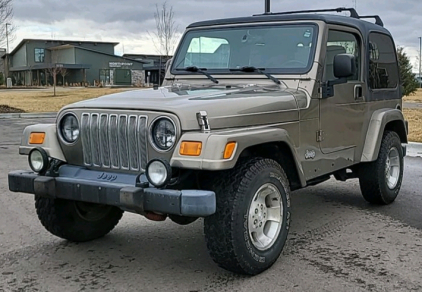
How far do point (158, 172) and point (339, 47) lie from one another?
267 centimetres

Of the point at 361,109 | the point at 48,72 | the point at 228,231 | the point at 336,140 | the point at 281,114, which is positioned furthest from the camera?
the point at 48,72

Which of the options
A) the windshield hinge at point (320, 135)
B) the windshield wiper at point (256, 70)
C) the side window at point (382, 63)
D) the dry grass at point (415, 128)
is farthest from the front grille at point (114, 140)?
the dry grass at point (415, 128)

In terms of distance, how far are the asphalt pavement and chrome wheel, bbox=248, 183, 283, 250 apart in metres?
0.26

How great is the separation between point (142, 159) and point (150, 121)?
0.94 feet

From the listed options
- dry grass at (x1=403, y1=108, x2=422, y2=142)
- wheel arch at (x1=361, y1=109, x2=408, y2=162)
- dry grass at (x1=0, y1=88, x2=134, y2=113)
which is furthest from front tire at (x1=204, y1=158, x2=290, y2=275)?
dry grass at (x1=0, y1=88, x2=134, y2=113)

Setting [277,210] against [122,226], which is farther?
[122,226]

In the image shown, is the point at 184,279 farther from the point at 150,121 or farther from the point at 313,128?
the point at 313,128

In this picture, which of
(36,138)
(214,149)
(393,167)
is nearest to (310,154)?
(214,149)

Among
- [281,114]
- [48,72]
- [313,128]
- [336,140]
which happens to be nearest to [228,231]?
[281,114]

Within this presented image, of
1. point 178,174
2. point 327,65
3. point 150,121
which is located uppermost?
point 327,65

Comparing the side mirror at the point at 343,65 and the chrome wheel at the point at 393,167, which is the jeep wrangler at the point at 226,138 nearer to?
the side mirror at the point at 343,65

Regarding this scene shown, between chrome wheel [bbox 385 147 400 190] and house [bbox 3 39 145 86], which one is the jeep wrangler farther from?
house [bbox 3 39 145 86]

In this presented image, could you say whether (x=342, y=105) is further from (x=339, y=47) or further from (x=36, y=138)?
(x=36, y=138)

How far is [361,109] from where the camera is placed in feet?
18.9
